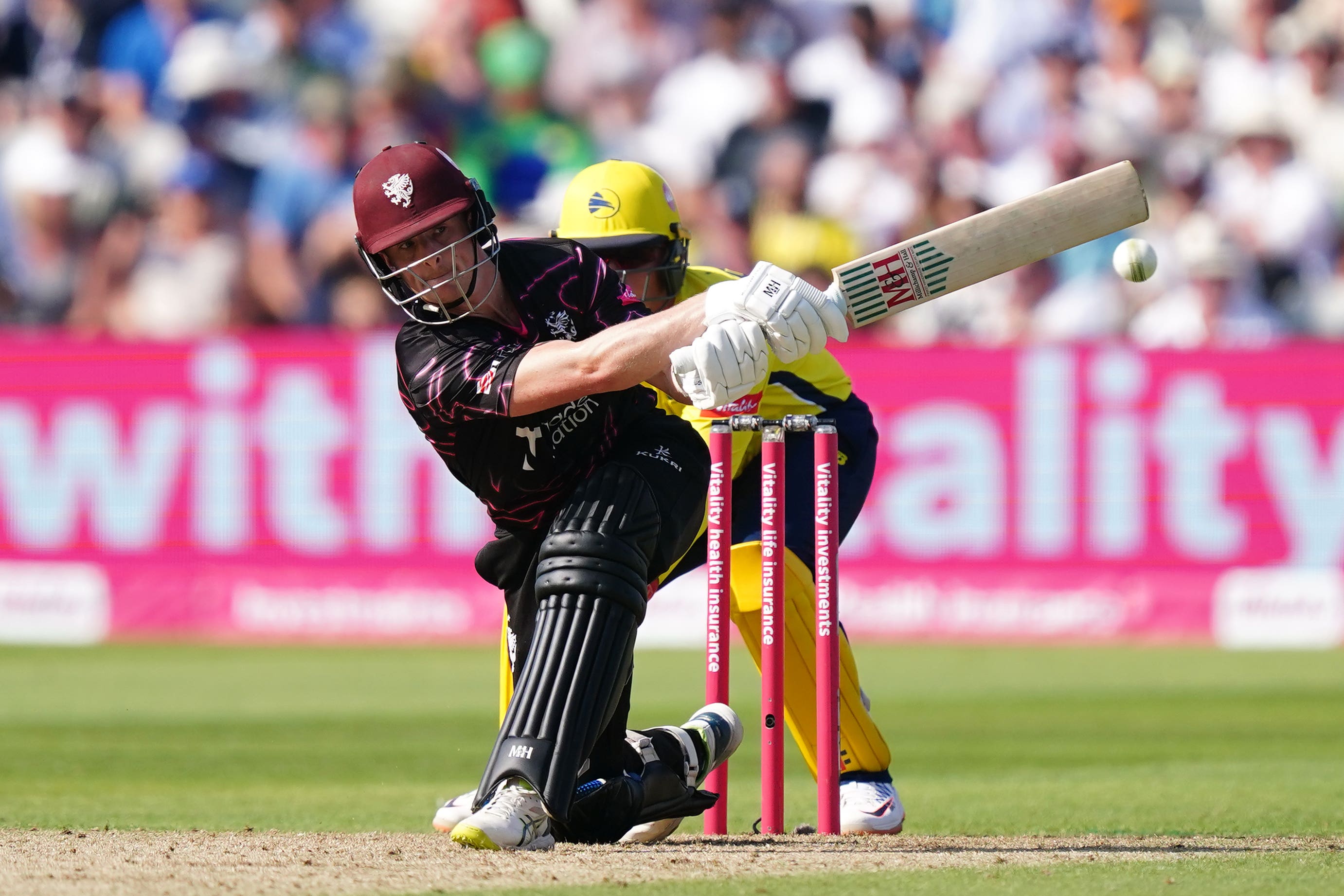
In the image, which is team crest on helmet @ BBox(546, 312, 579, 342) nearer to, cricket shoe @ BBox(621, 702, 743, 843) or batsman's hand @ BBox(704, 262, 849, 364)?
batsman's hand @ BBox(704, 262, 849, 364)

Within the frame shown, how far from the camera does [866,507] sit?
37.9 ft

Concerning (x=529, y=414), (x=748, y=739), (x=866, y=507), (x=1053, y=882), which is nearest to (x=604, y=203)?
(x=529, y=414)

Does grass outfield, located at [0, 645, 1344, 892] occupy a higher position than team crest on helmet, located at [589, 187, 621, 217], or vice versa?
team crest on helmet, located at [589, 187, 621, 217]

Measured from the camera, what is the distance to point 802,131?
13242 mm

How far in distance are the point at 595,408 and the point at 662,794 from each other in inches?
36.9

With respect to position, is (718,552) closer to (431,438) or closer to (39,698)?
(431,438)

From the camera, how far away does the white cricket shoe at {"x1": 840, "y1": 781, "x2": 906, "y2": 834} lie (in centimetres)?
504

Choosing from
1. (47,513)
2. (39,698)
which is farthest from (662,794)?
(47,513)

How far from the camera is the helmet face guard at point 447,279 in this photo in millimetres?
4359

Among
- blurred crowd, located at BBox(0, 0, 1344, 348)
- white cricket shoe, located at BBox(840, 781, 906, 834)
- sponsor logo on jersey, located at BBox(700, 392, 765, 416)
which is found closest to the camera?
white cricket shoe, located at BBox(840, 781, 906, 834)

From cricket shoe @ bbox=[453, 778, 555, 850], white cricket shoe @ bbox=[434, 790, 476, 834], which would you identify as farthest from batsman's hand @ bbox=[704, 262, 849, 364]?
white cricket shoe @ bbox=[434, 790, 476, 834]

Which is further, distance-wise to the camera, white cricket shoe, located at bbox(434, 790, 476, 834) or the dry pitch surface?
white cricket shoe, located at bbox(434, 790, 476, 834)

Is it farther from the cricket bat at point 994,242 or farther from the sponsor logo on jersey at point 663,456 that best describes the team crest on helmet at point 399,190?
the cricket bat at point 994,242

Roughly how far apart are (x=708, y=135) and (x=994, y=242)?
9490mm
